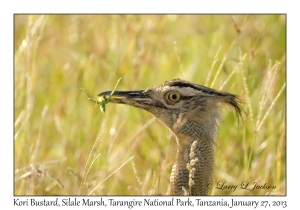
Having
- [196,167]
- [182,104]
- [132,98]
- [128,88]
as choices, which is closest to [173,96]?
[182,104]

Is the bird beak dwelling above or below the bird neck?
above

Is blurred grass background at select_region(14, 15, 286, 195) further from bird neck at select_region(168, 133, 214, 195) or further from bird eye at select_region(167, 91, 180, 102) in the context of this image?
bird eye at select_region(167, 91, 180, 102)

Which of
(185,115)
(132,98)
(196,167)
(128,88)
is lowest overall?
(196,167)

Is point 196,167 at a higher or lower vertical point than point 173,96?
lower

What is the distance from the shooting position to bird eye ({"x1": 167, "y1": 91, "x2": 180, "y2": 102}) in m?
4.54

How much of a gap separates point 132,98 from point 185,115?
413 millimetres

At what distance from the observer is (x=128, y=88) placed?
623cm

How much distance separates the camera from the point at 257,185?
16.9 feet

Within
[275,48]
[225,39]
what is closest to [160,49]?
[225,39]

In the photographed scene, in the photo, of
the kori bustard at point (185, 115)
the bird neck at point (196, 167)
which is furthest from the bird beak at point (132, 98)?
the bird neck at point (196, 167)

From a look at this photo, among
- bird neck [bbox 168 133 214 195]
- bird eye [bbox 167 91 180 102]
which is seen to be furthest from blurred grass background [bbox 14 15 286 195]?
bird eye [bbox 167 91 180 102]

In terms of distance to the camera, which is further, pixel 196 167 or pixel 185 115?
pixel 185 115

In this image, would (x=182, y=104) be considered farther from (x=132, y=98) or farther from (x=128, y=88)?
(x=128, y=88)

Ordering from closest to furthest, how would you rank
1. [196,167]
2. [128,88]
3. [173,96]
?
1. [196,167]
2. [173,96]
3. [128,88]
